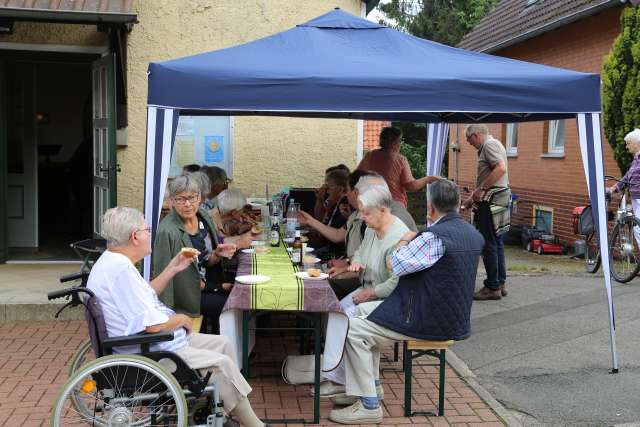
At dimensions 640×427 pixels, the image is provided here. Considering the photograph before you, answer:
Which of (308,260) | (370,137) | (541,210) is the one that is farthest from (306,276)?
(370,137)

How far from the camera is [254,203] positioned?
801cm

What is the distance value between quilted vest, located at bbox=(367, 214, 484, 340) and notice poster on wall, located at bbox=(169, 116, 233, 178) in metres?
5.07

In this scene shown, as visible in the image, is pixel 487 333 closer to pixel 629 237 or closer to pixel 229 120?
pixel 629 237

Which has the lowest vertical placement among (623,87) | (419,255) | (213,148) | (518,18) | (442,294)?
(442,294)

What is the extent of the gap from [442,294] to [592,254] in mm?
6321

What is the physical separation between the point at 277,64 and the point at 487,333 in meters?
2.93

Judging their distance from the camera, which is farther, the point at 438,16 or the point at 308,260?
the point at 438,16

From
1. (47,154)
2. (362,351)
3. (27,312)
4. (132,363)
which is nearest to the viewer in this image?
(132,363)

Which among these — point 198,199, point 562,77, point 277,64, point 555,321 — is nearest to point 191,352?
point 198,199

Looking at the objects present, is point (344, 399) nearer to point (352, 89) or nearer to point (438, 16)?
point (352, 89)

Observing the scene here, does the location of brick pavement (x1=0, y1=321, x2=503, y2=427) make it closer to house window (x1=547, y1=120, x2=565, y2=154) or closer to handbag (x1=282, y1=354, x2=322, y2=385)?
handbag (x1=282, y1=354, x2=322, y2=385)

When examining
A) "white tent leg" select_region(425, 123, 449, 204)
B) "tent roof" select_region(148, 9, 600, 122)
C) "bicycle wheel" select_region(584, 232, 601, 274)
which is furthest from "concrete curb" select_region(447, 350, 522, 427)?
"bicycle wheel" select_region(584, 232, 601, 274)

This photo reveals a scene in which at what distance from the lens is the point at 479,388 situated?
495cm

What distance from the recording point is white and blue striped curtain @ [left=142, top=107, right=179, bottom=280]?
4957mm
